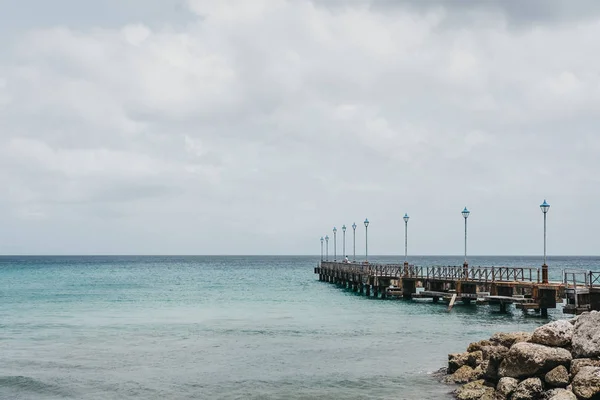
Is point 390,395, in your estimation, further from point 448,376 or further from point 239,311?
point 239,311

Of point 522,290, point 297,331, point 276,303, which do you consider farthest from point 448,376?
point 276,303

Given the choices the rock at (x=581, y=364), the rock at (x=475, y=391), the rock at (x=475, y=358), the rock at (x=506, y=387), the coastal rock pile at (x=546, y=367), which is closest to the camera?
the coastal rock pile at (x=546, y=367)

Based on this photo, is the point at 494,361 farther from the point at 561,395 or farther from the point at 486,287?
the point at 486,287

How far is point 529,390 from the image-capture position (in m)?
17.8

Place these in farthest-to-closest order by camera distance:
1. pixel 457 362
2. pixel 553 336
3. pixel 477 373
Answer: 1. pixel 457 362
2. pixel 477 373
3. pixel 553 336

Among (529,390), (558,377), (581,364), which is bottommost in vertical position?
(529,390)

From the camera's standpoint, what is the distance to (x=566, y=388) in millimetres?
17578

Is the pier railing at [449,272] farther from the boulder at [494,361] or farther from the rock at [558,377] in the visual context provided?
the rock at [558,377]

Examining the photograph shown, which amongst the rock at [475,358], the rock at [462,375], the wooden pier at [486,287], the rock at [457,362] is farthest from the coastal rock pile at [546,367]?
the wooden pier at [486,287]

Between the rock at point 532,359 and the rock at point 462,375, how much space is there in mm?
2510

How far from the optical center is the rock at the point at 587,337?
1830cm

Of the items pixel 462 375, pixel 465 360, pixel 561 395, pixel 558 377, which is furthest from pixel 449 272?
pixel 561 395

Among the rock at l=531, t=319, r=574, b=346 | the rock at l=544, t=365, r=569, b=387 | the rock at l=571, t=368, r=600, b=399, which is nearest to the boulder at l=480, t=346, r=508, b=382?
the rock at l=531, t=319, r=574, b=346

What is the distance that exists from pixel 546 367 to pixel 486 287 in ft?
90.0
